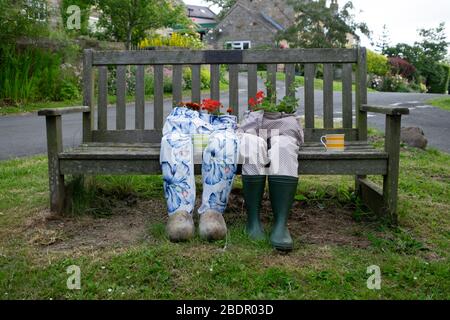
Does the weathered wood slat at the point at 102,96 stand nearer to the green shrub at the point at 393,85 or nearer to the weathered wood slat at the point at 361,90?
the weathered wood slat at the point at 361,90

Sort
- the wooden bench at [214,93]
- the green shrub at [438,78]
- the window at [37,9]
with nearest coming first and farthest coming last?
the wooden bench at [214,93]
the window at [37,9]
the green shrub at [438,78]

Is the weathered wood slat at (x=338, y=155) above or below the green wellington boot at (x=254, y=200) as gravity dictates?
above

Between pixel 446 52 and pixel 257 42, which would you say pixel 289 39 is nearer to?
pixel 257 42

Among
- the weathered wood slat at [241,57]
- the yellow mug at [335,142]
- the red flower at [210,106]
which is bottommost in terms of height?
the yellow mug at [335,142]

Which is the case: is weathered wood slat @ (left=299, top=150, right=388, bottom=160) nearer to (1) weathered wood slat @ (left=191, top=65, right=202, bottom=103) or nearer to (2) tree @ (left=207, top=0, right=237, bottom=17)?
(1) weathered wood slat @ (left=191, top=65, right=202, bottom=103)

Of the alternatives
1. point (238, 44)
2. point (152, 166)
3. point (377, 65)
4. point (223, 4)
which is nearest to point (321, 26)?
point (377, 65)

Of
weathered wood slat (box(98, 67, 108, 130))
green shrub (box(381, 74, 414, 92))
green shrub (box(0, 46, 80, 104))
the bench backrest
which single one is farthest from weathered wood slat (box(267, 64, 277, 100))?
green shrub (box(381, 74, 414, 92))

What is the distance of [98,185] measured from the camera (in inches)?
149

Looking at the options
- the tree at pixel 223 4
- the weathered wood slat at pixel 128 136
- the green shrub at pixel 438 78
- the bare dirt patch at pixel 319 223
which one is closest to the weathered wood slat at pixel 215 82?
the weathered wood slat at pixel 128 136

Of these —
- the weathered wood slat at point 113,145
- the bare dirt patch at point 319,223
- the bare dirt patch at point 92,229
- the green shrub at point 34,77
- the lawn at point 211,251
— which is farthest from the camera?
the green shrub at point 34,77

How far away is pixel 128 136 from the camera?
3.71m

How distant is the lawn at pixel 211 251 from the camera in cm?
231

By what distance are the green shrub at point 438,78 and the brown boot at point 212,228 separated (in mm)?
34135

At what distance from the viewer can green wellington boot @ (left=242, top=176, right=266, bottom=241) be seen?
286 centimetres
